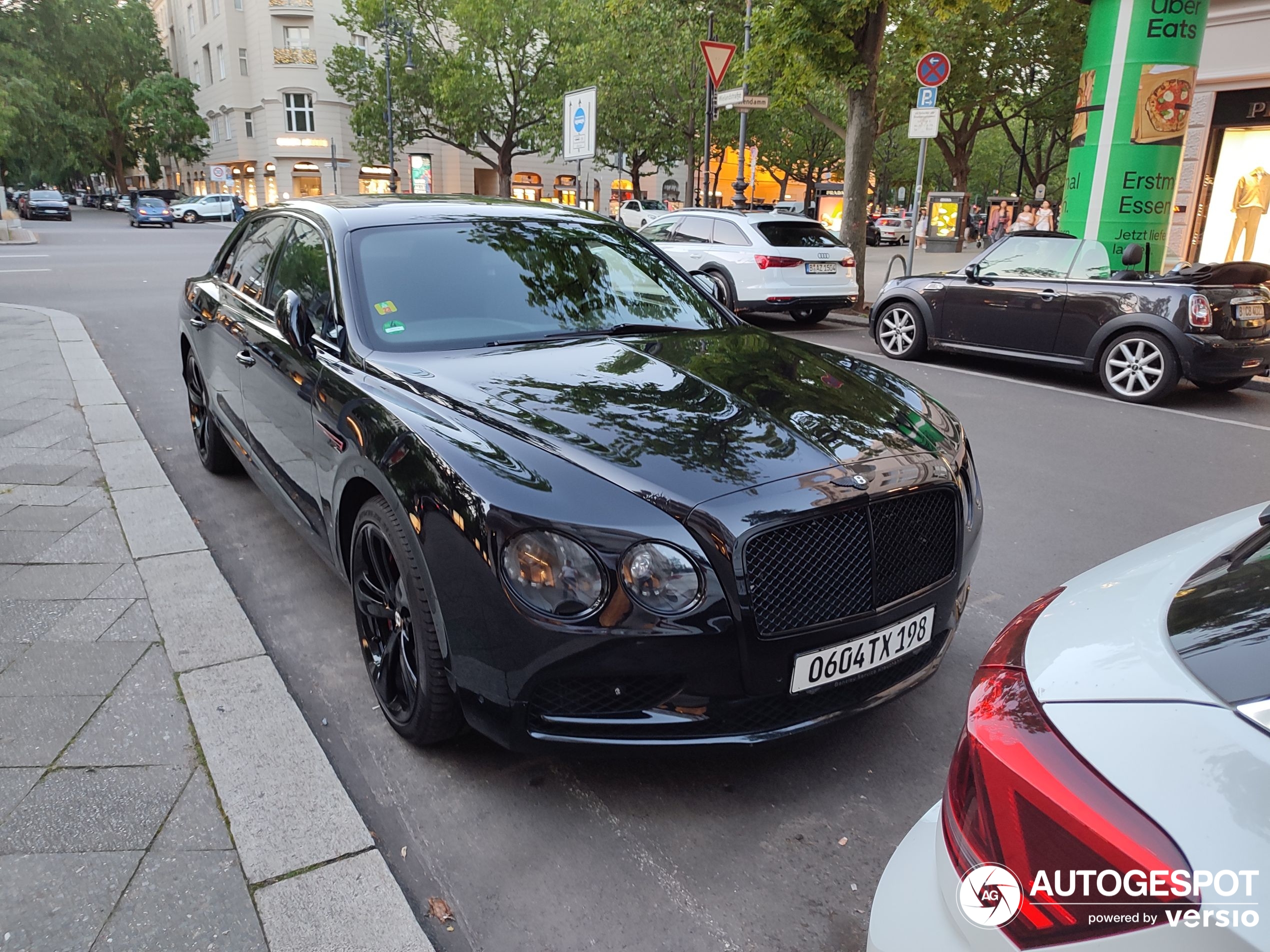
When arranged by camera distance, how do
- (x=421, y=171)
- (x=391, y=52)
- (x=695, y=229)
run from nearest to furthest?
(x=695, y=229)
(x=391, y=52)
(x=421, y=171)

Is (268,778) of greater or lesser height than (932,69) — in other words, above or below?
below

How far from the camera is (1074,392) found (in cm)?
891

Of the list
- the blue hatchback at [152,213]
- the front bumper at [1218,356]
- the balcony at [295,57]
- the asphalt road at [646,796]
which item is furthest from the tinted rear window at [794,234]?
the balcony at [295,57]

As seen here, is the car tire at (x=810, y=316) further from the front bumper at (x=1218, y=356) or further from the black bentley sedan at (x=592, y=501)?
the black bentley sedan at (x=592, y=501)

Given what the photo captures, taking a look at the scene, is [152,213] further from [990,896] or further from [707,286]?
[990,896]

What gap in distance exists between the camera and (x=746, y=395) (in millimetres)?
2973

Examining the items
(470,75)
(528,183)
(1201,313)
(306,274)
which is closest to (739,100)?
(1201,313)

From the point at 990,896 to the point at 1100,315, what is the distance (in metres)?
8.70

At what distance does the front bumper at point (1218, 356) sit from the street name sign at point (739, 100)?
32.1 ft

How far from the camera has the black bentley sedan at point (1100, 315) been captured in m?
8.13

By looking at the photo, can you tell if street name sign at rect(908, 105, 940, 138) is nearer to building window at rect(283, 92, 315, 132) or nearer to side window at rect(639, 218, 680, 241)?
side window at rect(639, 218, 680, 241)

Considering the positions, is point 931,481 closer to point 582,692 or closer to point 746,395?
point 746,395

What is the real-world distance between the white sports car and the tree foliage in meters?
58.1

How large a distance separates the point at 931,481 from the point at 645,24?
1225 inches
